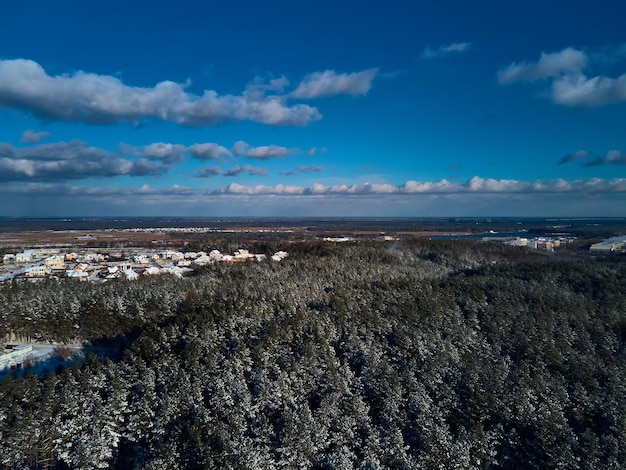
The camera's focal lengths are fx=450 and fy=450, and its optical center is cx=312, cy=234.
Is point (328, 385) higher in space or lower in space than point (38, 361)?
higher

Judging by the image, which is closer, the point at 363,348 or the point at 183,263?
the point at 363,348


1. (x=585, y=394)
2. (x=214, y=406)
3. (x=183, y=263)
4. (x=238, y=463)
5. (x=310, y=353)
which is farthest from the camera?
(x=183, y=263)

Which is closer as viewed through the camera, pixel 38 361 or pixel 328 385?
pixel 328 385

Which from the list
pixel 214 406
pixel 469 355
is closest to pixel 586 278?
pixel 469 355

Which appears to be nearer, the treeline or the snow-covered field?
the treeline

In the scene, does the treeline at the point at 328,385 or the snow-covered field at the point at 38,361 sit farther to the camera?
the snow-covered field at the point at 38,361

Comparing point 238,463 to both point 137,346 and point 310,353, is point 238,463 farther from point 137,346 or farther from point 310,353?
point 137,346

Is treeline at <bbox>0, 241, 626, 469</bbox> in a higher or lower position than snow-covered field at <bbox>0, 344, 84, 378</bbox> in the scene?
higher

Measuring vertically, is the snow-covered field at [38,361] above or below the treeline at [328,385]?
below
